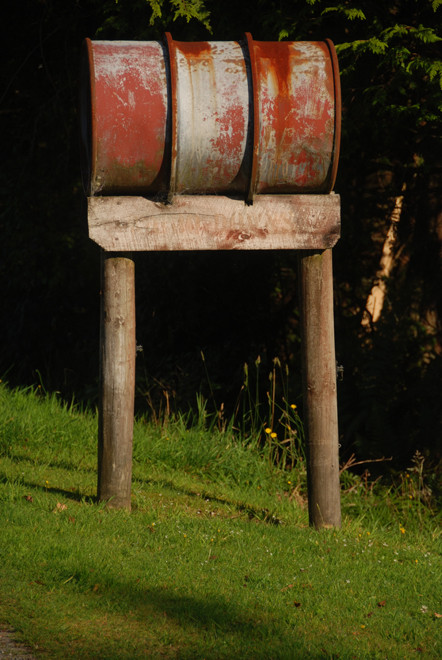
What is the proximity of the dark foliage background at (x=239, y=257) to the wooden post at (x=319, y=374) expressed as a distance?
2163mm

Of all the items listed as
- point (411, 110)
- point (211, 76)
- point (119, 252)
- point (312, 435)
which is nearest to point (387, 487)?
point (312, 435)

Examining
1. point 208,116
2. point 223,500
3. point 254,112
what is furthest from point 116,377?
point 254,112

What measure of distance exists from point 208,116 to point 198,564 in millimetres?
2517

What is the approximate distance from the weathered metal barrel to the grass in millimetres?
2016

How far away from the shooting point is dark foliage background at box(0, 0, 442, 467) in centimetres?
769

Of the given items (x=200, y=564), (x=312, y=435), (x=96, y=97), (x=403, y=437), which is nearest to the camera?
(x=200, y=564)

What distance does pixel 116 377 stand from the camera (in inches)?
209

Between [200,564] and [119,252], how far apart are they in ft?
6.21

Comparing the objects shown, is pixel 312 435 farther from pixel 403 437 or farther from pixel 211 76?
pixel 403 437

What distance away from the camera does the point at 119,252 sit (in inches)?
206

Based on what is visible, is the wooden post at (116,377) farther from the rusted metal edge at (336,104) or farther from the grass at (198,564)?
the rusted metal edge at (336,104)

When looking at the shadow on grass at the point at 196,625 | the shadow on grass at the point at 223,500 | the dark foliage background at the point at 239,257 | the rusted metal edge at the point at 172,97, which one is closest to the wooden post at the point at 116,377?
the rusted metal edge at the point at 172,97

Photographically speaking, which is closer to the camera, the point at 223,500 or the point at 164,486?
the point at 223,500

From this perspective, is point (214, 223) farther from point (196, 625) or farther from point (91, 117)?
point (196, 625)
